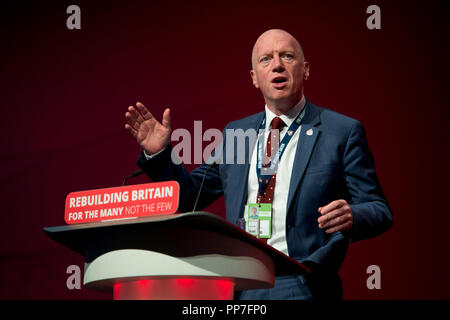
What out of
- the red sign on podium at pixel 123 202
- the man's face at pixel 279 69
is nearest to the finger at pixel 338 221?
the red sign on podium at pixel 123 202

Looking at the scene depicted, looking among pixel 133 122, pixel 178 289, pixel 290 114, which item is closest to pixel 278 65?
pixel 290 114

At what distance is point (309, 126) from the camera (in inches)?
84.9

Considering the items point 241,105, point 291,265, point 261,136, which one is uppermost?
point 241,105

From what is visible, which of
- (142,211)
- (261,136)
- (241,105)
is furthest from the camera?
(241,105)

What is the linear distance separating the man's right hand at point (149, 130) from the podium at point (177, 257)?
58 centimetres

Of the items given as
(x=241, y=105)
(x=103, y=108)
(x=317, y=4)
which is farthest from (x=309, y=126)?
(x=103, y=108)

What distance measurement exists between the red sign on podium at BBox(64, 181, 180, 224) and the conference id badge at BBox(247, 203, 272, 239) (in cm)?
60

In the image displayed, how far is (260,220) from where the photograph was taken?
197 cm

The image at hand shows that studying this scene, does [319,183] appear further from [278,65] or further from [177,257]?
[177,257]

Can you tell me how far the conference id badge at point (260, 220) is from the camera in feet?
6.41

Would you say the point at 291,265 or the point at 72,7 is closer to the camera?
the point at 291,265

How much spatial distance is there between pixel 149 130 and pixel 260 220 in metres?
0.49

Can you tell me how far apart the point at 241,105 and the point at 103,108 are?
2.81 ft

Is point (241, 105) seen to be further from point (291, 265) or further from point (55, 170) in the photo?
point (291, 265)
